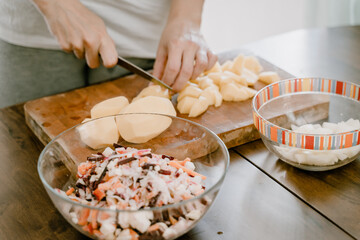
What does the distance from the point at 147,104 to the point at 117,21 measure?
604 millimetres

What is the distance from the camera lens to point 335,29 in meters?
2.14

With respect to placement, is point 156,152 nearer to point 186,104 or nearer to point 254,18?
point 186,104

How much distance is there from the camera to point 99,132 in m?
1.17

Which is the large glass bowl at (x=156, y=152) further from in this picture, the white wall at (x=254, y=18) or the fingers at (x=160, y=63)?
the white wall at (x=254, y=18)

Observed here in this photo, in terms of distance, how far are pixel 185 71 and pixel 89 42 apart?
35cm

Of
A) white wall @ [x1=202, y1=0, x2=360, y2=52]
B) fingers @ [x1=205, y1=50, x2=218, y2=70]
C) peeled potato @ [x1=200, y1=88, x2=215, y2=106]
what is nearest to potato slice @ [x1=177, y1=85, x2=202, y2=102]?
peeled potato @ [x1=200, y1=88, x2=215, y2=106]

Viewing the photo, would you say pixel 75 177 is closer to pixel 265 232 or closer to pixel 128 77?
pixel 265 232

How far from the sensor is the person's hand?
1.54 meters

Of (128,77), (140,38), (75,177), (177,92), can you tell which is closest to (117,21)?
(140,38)

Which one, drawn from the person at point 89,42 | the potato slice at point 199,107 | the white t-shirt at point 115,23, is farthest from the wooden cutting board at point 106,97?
the white t-shirt at point 115,23

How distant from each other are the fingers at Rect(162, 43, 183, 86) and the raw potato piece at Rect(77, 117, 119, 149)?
415 millimetres

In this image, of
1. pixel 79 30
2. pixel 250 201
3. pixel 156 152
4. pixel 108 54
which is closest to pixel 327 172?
pixel 250 201

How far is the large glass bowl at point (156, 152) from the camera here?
83cm

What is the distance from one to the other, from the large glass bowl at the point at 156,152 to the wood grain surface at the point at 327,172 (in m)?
0.20
